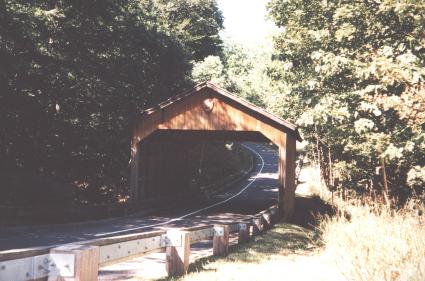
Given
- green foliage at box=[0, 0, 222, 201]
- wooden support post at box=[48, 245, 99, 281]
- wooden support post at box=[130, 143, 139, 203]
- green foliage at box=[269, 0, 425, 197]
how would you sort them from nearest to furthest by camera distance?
1. wooden support post at box=[48, 245, 99, 281]
2. green foliage at box=[269, 0, 425, 197]
3. green foliage at box=[0, 0, 222, 201]
4. wooden support post at box=[130, 143, 139, 203]

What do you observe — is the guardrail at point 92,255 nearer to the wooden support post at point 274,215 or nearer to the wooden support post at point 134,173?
the wooden support post at point 274,215

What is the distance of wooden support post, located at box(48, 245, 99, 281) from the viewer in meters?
3.61

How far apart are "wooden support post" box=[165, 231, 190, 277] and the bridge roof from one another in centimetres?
1428

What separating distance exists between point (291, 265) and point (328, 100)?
391 cm

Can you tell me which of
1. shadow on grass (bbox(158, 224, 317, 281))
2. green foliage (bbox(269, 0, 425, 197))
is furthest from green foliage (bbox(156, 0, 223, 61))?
shadow on grass (bbox(158, 224, 317, 281))

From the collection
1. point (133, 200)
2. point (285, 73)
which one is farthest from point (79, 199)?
point (285, 73)

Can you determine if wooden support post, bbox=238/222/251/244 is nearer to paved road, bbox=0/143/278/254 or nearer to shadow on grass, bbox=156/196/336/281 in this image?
shadow on grass, bbox=156/196/336/281

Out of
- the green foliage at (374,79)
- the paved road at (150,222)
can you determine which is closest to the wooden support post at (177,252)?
the green foliage at (374,79)

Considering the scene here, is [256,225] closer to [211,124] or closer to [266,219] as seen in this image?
[266,219]

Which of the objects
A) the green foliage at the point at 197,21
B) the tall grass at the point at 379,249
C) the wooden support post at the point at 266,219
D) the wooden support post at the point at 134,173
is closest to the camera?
→ the tall grass at the point at 379,249

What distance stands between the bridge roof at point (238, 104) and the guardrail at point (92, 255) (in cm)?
1226

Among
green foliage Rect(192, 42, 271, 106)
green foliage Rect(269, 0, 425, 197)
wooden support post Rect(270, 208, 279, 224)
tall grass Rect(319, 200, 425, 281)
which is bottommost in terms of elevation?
wooden support post Rect(270, 208, 279, 224)

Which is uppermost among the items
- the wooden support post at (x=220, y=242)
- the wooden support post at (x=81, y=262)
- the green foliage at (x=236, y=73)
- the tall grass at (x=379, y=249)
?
the green foliage at (x=236, y=73)

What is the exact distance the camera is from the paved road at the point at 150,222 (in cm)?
1309
